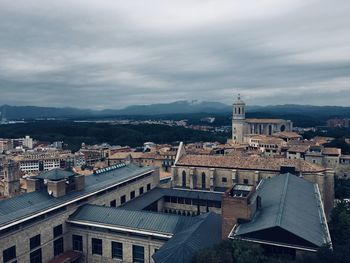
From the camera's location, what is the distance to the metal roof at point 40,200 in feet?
111

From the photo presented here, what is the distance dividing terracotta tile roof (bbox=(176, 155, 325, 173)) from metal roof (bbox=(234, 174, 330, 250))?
1161 centimetres

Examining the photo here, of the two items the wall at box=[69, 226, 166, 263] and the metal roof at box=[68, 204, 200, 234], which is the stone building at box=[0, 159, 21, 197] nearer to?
the metal roof at box=[68, 204, 200, 234]

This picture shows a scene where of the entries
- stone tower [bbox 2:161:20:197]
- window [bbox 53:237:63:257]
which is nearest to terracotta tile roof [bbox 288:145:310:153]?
stone tower [bbox 2:161:20:197]

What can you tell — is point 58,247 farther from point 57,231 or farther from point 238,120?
point 238,120

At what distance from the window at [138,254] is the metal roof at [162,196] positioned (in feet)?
44.8

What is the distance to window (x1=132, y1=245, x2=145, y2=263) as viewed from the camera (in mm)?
36469

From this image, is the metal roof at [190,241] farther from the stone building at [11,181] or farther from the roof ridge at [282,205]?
the stone building at [11,181]

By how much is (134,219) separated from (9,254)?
12782 millimetres

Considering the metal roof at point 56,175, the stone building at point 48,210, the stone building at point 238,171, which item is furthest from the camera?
the stone building at point 238,171

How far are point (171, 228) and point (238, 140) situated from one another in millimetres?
124523

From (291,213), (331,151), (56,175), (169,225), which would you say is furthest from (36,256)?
(331,151)

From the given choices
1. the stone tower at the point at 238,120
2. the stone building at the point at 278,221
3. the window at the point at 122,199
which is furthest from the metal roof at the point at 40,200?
the stone tower at the point at 238,120

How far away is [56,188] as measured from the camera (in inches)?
1576

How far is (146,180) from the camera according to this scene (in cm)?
5888
